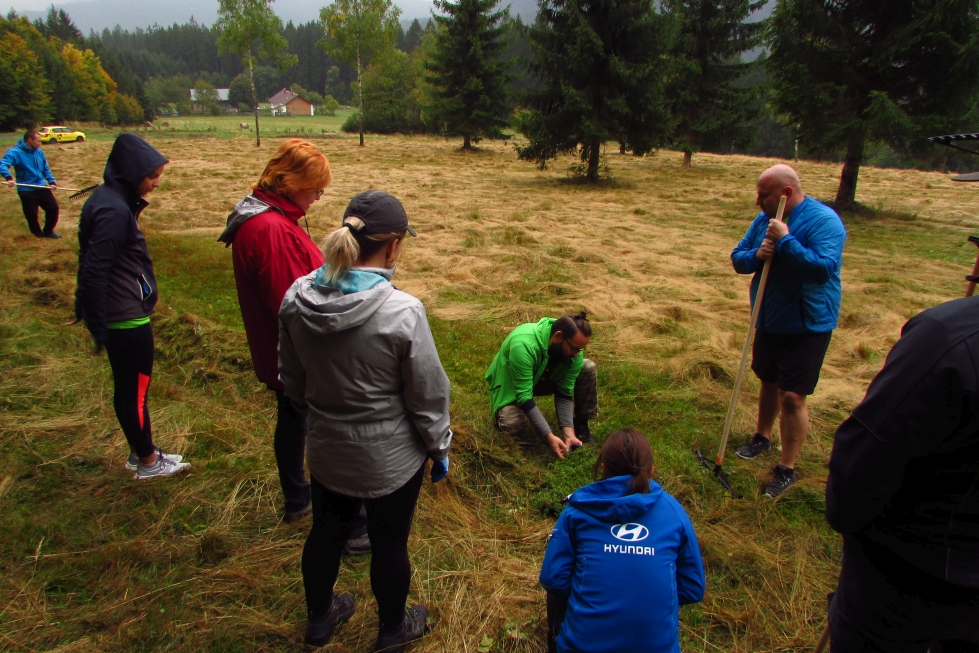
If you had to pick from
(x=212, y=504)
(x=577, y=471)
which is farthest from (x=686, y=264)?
(x=212, y=504)

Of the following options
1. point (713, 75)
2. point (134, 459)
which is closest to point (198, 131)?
point (713, 75)

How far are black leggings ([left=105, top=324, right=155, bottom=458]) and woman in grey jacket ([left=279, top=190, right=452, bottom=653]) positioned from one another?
1296mm

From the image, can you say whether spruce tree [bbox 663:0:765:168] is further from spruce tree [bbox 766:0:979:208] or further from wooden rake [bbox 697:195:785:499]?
wooden rake [bbox 697:195:785:499]

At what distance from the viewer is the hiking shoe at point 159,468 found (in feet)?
9.92

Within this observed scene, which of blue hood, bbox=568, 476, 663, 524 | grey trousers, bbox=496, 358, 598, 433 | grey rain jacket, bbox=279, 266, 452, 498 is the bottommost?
grey trousers, bbox=496, 358, 598, 433

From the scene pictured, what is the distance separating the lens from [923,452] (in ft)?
4.15

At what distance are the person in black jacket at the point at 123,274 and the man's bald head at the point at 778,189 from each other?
3.04 meters

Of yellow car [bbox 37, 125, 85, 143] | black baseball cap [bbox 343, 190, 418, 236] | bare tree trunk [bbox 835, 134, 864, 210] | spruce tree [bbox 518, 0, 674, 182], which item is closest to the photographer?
black baseball cap [bbox 343, 190, 418, 236]

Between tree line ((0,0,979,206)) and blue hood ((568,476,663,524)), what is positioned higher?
tree line ((0,0,979,206))

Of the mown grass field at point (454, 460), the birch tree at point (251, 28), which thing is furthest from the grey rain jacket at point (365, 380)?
the birch tree at point (251, 28)

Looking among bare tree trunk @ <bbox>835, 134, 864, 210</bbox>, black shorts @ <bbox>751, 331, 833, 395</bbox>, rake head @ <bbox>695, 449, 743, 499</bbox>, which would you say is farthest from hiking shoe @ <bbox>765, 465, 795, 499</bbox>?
bare tree trunk @ <bbox>835, 134, 864, 210</bbox>

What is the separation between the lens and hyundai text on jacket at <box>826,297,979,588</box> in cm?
119

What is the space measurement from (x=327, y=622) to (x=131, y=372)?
156 cm

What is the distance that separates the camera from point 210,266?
717 centimetres
